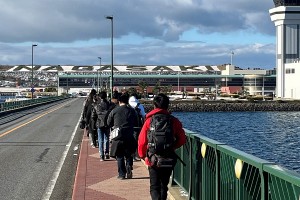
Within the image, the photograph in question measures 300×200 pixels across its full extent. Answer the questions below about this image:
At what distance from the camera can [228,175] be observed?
6.64 metres

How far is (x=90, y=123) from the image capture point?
56.8ft

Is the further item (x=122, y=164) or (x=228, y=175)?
(x=122, y=164)

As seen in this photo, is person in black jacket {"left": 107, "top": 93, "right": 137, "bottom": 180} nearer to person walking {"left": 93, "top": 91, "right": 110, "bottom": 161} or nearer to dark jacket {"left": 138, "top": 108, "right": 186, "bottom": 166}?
dark jacket {"left": 138, "top": 108, "right": 186, "bottom": 166}

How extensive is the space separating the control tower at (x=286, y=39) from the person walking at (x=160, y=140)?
135567 millimetres

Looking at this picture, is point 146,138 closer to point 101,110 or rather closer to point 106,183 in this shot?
point 106,183

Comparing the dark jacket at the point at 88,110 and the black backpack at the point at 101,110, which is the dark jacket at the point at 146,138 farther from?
the dark jacket at the point at 88,110

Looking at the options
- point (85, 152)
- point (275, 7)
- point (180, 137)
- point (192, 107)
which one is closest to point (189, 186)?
point (180, 137)

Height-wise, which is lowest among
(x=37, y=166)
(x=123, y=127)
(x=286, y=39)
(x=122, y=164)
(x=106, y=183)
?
(x=37, y=166)

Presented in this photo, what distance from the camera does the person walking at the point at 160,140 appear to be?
726 centimetres

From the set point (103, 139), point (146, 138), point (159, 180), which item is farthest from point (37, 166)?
point (146, 138)

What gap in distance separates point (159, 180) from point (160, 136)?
0.79m

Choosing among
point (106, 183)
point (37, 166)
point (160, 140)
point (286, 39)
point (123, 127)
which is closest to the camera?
point (160, 140)

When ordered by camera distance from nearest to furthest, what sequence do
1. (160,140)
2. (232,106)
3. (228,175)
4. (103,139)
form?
(228,175), (160,140), (103,139), (232,106)

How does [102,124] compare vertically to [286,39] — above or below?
below
